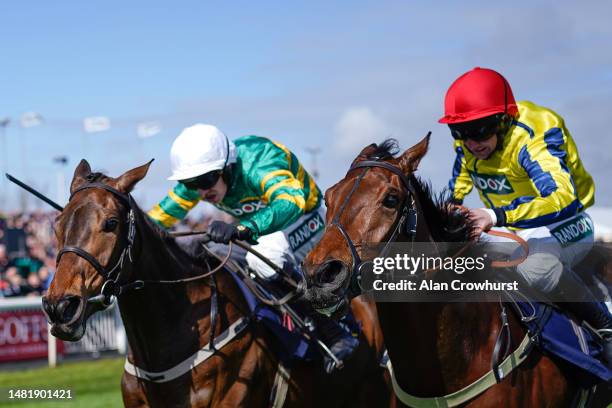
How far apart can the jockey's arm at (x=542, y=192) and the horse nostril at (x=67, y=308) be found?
2.07m

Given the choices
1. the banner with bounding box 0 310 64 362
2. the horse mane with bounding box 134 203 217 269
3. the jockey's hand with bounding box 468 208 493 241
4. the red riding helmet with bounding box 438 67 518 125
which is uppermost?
the red riding helmet with bounding box 438 67 518 125

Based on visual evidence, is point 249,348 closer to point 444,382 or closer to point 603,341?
point 444,382

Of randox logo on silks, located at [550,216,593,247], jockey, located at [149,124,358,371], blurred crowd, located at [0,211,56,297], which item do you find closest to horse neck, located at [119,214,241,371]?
jockey, located at [149,124,358,371]

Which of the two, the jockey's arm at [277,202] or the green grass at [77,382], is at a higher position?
the jockey's arm at [277,202]

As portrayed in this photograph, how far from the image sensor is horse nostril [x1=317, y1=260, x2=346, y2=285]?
134 inches

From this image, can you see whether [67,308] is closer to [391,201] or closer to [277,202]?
[277,202]

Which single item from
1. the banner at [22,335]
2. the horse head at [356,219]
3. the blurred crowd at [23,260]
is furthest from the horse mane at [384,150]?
the blurred crowd at [23,260]

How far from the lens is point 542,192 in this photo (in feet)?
13.4

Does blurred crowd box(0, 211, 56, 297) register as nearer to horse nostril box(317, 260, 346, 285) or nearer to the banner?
the banner

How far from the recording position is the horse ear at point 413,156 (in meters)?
3.83

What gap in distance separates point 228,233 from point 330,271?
5.94 ft

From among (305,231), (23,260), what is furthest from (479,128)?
(23,260)

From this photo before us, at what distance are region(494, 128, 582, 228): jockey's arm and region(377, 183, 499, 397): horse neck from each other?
0.42 metres

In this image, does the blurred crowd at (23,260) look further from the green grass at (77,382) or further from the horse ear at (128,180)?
the horse ear at (128,180)
